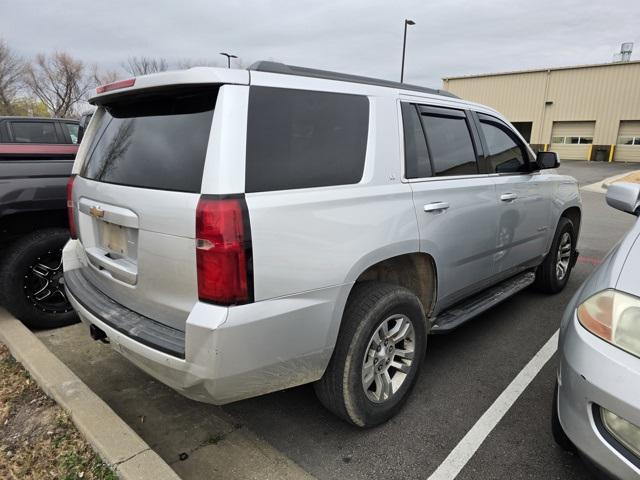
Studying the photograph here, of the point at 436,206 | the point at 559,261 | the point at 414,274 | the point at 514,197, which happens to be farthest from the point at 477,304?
the point at 559,261

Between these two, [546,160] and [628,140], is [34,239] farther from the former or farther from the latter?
[628,140]

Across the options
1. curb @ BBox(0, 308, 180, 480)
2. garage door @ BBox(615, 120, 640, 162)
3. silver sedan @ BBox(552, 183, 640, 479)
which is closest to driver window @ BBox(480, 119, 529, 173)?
silver sedan @ BBox(552, 183, 640, 479)

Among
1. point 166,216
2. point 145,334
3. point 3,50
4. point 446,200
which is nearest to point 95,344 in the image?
point 145,334

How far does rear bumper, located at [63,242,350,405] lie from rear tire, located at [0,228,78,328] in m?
1.72

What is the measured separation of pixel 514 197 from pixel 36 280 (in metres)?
→ 4.06

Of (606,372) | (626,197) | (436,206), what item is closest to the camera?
(606,372)

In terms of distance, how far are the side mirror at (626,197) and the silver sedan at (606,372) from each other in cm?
120

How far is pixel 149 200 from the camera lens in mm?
2041

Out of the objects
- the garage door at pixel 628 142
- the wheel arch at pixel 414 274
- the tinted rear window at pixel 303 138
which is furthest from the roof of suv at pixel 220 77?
the garage door at pixel 628 142

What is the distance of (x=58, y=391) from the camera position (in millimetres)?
2641

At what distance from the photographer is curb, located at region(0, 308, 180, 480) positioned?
2.05 metres

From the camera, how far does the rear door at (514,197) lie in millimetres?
3580

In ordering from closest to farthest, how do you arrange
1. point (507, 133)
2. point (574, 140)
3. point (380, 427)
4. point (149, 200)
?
1. point (149, 200)
2. point (380, 427)
3. point (507, 133)
4. point (574, 140)

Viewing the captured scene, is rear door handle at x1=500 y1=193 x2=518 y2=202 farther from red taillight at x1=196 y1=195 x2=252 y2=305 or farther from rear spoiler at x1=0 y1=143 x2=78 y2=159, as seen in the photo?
rear spoiler at x1=0 y1=143 x2=78 y2=159
